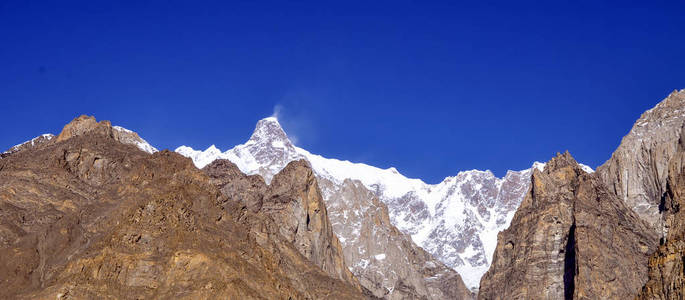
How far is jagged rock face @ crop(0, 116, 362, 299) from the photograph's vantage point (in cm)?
15225

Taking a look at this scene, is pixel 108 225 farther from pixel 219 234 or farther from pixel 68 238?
pixel 219 234

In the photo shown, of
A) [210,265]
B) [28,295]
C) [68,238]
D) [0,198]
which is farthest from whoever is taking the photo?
[0,198]

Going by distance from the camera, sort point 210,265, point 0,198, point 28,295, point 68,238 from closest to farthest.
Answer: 1. point 28,295
2. point 210,265
3. point 68,238
4. point 0,198

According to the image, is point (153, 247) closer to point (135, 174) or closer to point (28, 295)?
point (28, 295)

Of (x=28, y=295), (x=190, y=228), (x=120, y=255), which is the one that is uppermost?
(x=190, y=228)

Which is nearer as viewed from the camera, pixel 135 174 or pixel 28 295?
pixel 28 295

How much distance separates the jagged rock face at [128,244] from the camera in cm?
15225

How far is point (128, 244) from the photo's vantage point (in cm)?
15862

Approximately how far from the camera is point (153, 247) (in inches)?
6304

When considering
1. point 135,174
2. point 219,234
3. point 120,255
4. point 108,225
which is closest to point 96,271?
point 120,255

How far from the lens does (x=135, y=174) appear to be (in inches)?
7662

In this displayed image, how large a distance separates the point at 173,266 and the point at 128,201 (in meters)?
23.5

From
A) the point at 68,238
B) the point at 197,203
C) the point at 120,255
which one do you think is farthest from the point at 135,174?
the point at 120,255

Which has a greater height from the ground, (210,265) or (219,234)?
(219,234)
